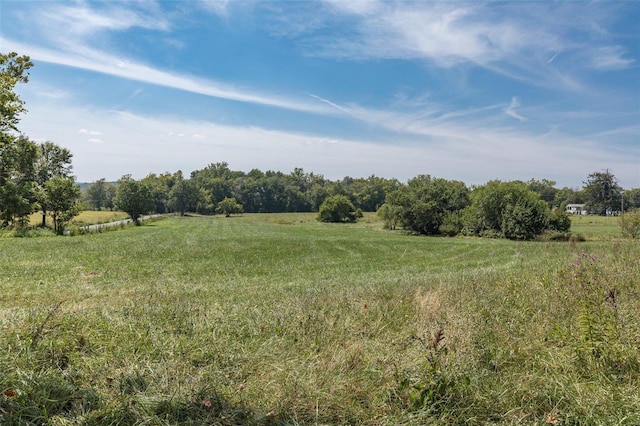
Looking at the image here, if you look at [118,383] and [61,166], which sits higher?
[61,166]

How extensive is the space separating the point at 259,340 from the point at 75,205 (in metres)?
47.5

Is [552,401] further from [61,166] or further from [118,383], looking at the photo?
[61,166]

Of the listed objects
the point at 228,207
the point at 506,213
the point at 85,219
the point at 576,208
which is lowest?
the point at 85,219

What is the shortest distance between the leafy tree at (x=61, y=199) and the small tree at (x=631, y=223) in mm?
58564

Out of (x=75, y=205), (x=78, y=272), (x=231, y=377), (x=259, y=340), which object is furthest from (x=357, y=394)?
(x=75, y=205)

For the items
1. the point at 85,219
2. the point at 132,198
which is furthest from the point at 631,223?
the point at 85,219

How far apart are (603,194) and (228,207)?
127594 millimetres

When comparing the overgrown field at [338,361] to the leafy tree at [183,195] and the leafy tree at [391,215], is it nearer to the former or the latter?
the leafy tree at [391,215]

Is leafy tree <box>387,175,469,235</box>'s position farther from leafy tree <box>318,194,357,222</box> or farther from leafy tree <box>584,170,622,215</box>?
leafy tree <box>584,170,622,215</box>

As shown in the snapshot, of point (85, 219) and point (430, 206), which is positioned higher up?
point (430, 206)

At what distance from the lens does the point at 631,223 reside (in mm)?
33938

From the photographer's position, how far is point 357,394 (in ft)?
11.7

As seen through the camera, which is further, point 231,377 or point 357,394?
point 231,377

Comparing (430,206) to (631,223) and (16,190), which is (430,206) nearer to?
(631,223)
